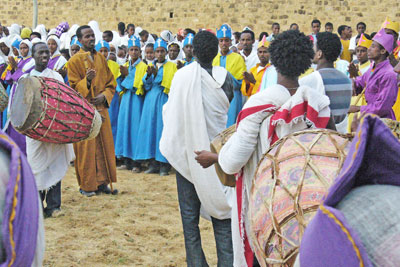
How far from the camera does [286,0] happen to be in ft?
65.6

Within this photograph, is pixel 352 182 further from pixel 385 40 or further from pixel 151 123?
pixel 151 123

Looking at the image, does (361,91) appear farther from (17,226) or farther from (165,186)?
(17,226)

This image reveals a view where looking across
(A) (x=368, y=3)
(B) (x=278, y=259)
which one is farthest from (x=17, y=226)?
(A) (x=368, y=3)

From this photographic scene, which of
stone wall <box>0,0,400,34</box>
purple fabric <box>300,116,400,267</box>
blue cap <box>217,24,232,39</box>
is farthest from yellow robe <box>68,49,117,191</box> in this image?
stone wall <box>0,0,400,34</box>

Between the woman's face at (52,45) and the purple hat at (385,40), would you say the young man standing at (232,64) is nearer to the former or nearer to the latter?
the purple hat at (385,40)

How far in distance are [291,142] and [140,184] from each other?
20.7ft

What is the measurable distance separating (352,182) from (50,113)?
461 centimetres

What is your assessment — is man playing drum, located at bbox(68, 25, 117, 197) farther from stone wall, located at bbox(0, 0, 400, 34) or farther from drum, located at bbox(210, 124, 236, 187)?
stone wall, located at bbox(0, 0, 400, 34)

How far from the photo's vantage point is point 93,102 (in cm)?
702

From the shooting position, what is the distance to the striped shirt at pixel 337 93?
446cm

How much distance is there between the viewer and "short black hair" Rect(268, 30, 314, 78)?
10.3 feet

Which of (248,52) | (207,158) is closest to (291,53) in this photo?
(207,158)

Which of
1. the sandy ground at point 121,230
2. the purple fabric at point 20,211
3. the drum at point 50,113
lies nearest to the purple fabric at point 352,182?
the purple fabric at point 20,211

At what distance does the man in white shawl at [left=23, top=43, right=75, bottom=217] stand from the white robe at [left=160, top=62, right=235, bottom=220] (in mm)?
2343
